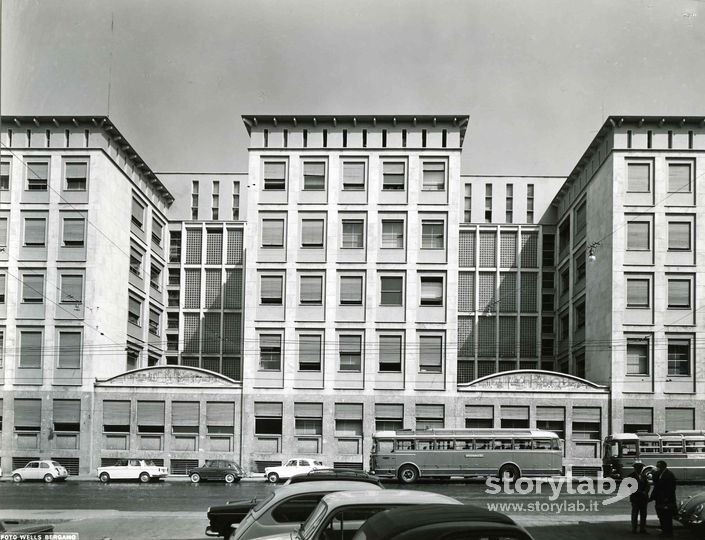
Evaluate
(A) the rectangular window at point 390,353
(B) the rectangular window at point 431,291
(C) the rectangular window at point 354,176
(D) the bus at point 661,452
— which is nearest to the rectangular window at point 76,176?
(C) the rectangular window at point 354,176

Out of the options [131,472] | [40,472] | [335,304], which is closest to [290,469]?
[131,472]

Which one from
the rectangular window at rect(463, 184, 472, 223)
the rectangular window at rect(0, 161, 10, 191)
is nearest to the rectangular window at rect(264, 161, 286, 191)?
the rectangular window at rect(0, 161, 10, 191)

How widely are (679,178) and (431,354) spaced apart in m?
17.8

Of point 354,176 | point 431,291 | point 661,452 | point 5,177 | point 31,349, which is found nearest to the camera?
point 661,452

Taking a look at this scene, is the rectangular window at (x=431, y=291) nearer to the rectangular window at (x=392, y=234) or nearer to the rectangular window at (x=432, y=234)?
the rectangular window at (x=432, y=234)

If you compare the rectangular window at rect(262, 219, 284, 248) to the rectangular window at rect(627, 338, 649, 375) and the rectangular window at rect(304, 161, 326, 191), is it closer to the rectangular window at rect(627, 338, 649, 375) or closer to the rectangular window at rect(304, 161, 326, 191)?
the rectangular window at rect(304, 161, 326, 191)

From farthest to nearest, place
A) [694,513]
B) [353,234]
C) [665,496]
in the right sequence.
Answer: [353,234]
[694,513]
[665,496]

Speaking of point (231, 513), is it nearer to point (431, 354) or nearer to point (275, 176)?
point (431, 354)

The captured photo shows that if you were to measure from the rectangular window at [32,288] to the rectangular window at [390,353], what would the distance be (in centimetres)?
2114

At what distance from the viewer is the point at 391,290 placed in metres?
49.5

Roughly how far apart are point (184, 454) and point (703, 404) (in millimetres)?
30495

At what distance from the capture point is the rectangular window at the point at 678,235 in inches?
1732

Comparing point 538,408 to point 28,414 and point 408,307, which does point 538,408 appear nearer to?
point 408,307

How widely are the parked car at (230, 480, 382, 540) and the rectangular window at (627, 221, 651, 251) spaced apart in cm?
3755
